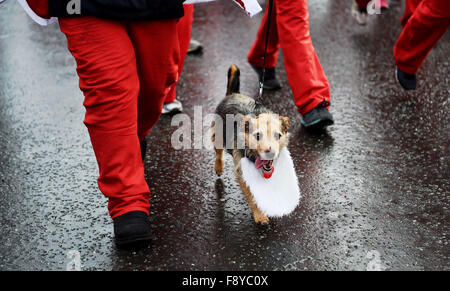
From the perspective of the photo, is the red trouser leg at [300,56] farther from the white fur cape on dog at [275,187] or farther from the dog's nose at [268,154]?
the dog's nose at [268,154]

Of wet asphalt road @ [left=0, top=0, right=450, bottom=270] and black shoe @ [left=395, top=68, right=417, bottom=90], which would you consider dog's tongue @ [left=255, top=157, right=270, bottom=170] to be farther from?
black shoe @ [left=395, top=68, right=417, bottom=90]

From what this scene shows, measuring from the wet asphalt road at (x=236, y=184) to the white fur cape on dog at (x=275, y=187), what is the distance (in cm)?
16

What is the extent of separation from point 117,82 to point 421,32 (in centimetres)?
262

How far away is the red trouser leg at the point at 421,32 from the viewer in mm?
3949

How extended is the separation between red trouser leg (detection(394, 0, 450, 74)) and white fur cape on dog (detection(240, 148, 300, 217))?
189 cm

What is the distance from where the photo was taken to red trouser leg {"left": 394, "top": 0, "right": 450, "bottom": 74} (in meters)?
3.95

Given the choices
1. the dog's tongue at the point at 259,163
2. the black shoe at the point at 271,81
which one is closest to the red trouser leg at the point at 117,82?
the dog's tongue at the point at 259,163

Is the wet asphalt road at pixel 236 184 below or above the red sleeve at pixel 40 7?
below

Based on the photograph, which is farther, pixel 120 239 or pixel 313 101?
pixel 313 101

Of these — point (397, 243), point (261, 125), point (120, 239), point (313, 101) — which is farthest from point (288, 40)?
point (120, 239)

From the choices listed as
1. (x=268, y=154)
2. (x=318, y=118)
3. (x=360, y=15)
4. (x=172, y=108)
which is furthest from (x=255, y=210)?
(x=360, y=15)

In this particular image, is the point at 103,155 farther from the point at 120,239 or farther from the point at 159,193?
the point at 159,193
